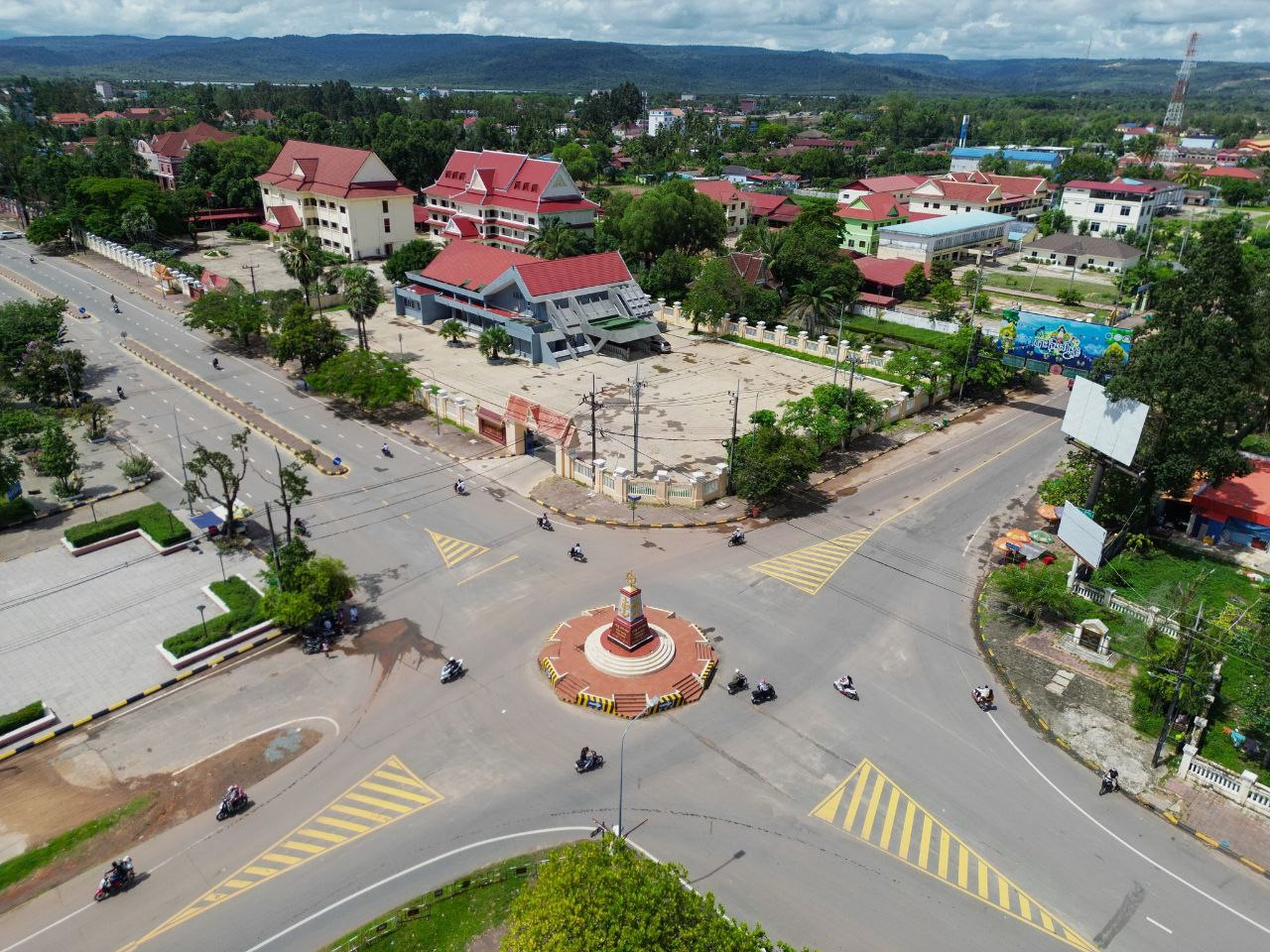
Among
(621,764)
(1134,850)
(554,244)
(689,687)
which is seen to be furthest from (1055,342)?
(621,764)

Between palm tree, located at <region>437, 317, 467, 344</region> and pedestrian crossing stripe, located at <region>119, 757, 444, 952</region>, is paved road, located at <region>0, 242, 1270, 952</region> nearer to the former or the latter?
pedestrian crossing stripe, located at <region>119, 757, 444, 952</region>

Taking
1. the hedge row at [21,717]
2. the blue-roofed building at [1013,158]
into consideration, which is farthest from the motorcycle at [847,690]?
the blue-roofed building at [1013,158]

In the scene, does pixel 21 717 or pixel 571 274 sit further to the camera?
pixel 571 274

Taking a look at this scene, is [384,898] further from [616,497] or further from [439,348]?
[439,348]

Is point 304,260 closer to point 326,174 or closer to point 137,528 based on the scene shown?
point 137,528

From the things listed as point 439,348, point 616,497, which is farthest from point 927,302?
point 616,497

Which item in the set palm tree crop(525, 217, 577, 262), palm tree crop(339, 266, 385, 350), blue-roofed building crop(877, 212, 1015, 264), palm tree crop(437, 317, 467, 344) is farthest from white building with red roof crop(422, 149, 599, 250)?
blue-roofed building crop(877, 212, 1015, 264)
